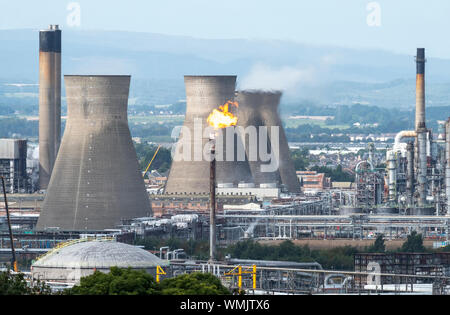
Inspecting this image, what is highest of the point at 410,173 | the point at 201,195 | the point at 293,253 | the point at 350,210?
the point at 410,173

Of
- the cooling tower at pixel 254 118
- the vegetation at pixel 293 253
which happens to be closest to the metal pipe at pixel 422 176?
the cooling tower at pixel 254 118

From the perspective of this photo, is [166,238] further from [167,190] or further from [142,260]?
[142,260]

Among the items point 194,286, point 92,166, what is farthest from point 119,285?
point 92,166

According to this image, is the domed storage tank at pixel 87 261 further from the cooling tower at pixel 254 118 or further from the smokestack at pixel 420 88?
the smokestack at pixel 420 88

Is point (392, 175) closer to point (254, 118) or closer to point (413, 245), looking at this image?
point (254, 118)

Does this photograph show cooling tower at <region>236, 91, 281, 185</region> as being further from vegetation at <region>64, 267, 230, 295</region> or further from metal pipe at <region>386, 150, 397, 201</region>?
vegetation at <region>64, 267, 230, 295</region>

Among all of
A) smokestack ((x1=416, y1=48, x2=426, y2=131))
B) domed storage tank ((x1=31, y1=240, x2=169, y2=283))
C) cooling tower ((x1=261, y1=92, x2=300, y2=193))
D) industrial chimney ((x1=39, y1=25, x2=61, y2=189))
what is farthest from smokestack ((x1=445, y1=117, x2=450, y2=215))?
domed storage tank ((x1=31, y1=240, x2=169, y2=283))
